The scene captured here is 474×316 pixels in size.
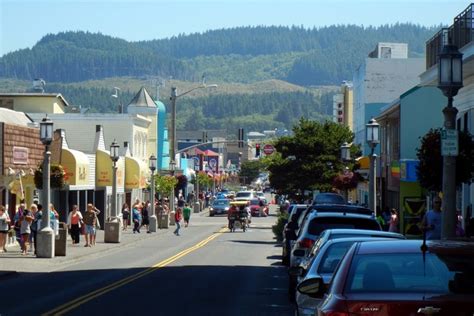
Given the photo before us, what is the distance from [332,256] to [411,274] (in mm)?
5093

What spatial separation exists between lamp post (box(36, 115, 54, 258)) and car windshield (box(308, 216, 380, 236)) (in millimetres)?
16215

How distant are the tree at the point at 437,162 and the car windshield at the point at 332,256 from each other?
1156 cm

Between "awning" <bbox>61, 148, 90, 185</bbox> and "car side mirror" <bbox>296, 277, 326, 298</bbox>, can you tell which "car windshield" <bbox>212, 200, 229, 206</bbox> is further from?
"car side mirror" <bbox>296, 277, 326, 298</bbox>

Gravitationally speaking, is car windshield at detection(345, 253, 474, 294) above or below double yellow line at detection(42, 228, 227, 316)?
above

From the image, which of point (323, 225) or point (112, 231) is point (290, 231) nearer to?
point (323, 225)

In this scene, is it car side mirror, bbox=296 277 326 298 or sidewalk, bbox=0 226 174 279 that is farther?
sidewalk, bbox=0 226 174 279

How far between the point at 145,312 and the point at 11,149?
23453 mm

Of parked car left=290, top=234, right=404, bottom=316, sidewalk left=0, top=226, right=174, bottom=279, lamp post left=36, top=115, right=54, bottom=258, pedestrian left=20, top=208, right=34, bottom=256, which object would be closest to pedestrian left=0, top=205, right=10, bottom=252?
sidewalk left=0, top=226, right=174, bottom=279

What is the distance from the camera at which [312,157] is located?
62500mm

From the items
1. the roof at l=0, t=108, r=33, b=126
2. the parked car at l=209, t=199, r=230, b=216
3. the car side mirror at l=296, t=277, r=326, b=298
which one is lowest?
the parked car at l=209, t=199, r=230, b=216

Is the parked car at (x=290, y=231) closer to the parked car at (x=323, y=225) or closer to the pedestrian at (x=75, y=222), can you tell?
the parked car at (x=323, y=225)

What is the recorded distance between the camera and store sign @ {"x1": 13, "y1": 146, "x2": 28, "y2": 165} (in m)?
41.1

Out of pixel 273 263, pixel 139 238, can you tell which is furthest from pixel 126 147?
pixel 273 263

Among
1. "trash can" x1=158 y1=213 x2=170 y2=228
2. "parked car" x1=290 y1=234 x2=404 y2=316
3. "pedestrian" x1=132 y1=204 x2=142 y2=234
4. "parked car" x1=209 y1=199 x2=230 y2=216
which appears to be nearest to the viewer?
"parked car" x1=290 y1=234 x2=404 y2=316
